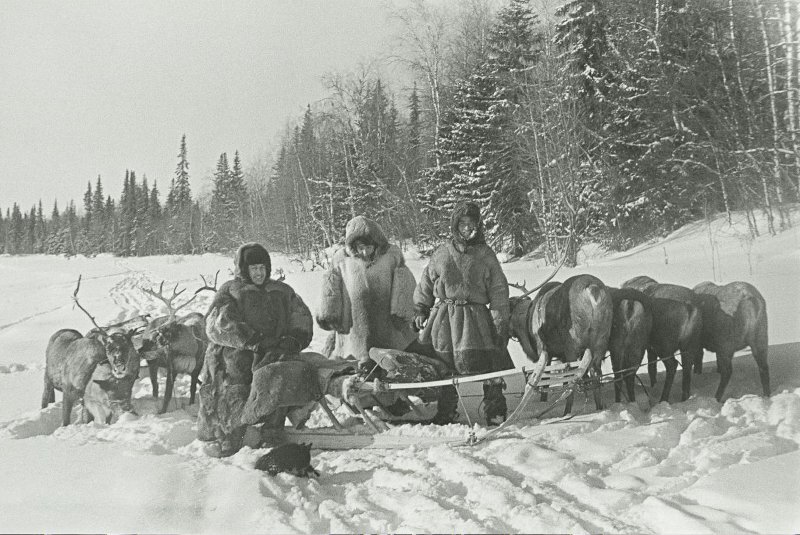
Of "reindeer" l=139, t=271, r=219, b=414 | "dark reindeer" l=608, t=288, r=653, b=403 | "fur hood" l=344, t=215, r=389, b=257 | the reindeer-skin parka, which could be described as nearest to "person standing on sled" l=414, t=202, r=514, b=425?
the reindeer-skin parka

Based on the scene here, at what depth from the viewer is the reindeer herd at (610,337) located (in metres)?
4.68

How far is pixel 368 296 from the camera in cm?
533

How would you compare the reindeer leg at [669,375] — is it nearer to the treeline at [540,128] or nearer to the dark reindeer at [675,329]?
the dark reindeer at [675,329]

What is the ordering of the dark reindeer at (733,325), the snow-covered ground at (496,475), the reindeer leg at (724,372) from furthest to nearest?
the reindeer leg at (724,372)
the dark reindeer at (733,325)
the snow-covered ground at (496,475)

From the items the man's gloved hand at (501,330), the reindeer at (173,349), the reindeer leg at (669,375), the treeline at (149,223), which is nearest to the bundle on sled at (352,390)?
the man's gloved hand at (501,330)

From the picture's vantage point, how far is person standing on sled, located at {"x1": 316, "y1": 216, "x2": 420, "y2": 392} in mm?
5324

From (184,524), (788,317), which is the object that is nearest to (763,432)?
(788,317)

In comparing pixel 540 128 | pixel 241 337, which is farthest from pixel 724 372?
pixel 540 128

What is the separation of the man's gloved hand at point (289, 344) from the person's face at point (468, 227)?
1.65 m

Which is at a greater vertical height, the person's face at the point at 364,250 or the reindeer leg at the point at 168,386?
the person's face at the point at 364,250

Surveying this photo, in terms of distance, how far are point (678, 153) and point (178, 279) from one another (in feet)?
52.9

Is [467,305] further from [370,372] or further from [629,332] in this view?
[629,332]

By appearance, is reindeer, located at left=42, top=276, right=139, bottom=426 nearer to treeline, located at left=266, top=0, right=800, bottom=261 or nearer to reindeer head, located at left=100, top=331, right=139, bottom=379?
reindeer head, located at left=100, top=331, right=139, bottom=379

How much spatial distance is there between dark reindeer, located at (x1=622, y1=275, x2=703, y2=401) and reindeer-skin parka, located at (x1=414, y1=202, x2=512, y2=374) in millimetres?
1402
